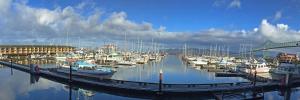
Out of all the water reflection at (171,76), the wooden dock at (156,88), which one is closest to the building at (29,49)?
the water reflection at (171,76)

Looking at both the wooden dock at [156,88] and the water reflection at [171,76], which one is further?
the water reflection at [171,76]

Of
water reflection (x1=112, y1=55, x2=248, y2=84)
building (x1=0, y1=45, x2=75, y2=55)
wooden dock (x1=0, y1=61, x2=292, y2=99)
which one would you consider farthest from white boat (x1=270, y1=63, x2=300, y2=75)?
building (x1=0, y1=45, x2=75, y2=55)

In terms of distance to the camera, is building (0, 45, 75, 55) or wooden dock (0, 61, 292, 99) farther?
building (0, 45, 75, 55)

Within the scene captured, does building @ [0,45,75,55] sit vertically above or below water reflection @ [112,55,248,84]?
above

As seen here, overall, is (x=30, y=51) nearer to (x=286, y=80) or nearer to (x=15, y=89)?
(x=15, y=89)

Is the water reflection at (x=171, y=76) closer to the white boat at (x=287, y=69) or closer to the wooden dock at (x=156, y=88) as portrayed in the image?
the white boat at (x=287, y=69)

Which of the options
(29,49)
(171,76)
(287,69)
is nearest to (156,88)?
(171,76)

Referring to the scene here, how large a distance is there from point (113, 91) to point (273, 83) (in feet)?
84.3

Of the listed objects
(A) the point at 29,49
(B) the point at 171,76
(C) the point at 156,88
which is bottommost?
(B) the point at 171,76

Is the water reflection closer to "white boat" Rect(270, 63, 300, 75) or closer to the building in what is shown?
"white boat" Rect(270, 63, 300, 75)

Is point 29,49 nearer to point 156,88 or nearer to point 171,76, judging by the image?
point 171,76

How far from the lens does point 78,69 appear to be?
2963 inches

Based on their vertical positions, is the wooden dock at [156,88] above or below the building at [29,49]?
below

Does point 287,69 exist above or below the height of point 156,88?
above
